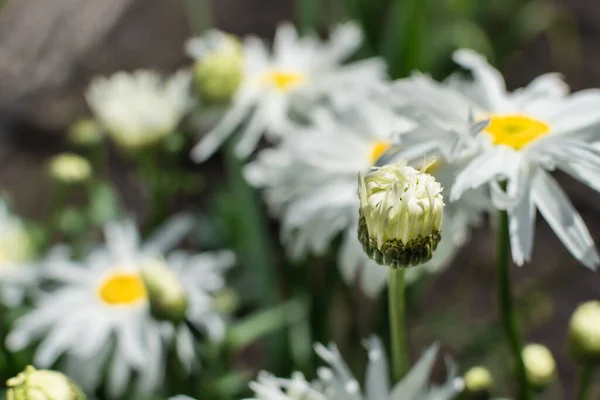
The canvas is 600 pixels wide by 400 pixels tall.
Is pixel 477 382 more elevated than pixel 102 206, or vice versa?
pixel 102 206

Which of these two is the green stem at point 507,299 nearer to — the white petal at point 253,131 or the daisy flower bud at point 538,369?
the daisy flower bud at point 538,369

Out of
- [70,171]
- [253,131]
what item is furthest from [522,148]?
[70,171]

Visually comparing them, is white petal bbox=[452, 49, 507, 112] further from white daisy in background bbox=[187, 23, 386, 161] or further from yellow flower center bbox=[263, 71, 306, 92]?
yellow flower center bbox=[263, 71, 306, 92]

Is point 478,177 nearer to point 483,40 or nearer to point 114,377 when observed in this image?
point 114,377

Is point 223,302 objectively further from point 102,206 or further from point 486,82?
point 486,82

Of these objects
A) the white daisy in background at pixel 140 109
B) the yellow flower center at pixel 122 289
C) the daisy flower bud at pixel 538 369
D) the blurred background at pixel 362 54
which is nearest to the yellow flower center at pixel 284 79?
the white daisy in background at pixel 140 109

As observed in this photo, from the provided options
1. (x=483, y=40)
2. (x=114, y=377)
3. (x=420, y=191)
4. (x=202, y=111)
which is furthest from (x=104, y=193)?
(x=483, y=40)
